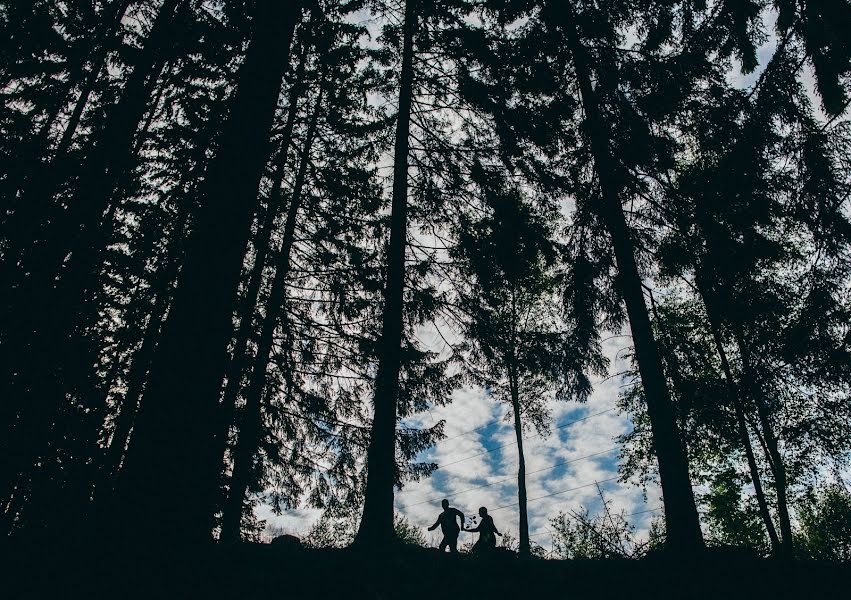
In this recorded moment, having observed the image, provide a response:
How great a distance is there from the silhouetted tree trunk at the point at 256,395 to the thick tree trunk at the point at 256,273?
29 cm

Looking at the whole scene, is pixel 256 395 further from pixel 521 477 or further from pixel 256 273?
pixel 521 477

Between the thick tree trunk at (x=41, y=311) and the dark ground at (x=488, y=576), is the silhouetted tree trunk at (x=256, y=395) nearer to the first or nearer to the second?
the dark ground at (x=488, y=576)

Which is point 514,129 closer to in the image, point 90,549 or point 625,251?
point 625,251

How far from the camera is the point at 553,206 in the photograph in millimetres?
9461

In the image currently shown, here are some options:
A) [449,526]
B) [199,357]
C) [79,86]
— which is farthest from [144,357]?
[449,526]

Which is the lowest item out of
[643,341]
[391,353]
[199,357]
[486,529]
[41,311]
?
[486,529]

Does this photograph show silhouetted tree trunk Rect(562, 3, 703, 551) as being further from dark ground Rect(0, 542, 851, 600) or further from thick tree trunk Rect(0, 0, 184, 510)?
thick tree trunk Rect(0, 0, 184, 510)

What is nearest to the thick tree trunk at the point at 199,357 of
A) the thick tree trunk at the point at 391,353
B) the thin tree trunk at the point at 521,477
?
the thick tree trunk at the point at 391,353

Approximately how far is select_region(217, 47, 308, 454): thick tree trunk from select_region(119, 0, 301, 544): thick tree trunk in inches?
210

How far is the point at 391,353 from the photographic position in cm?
747

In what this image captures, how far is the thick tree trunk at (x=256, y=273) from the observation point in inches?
328

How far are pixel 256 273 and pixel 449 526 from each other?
272 inches

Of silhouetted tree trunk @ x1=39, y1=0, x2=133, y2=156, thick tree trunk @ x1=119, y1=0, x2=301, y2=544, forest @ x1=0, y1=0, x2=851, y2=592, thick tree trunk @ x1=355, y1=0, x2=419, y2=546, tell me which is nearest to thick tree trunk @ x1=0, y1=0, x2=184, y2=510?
forest @ x1=0, y1=0, x2=851, y2=592

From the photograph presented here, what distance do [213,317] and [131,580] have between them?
1543 mm
